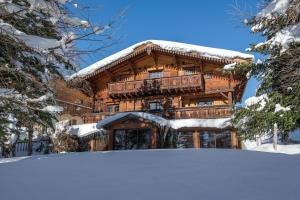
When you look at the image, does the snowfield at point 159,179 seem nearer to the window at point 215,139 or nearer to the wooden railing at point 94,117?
the window at point 215,139

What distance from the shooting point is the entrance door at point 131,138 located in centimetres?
1914

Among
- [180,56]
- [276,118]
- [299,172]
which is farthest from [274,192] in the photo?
[180,56]

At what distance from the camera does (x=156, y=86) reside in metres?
21.0

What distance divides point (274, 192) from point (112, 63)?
63.9 ft

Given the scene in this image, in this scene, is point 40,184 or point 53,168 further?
point 53,168

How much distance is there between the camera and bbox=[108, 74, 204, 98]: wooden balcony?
20.1 m

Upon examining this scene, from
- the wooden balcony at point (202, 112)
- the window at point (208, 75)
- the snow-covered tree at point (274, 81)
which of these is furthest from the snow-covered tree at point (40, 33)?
the window at point (208, 75)

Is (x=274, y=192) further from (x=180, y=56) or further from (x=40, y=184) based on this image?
(x=180, y=56)

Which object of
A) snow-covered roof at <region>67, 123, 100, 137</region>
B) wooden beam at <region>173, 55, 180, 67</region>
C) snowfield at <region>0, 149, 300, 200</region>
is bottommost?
snowfield at <region>0, 149, 300, 200</region>

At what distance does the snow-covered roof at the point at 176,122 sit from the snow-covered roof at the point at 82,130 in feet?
2.80

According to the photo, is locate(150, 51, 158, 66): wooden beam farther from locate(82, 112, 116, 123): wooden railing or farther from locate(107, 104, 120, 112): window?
locate(82, 112, 116, 123): wooden railing

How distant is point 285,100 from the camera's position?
33.9ft

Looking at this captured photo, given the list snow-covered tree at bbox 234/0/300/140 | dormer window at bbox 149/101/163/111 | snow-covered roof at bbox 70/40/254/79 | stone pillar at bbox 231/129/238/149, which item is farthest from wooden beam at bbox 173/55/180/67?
snow-covered tree at bbox 234/0/300/140

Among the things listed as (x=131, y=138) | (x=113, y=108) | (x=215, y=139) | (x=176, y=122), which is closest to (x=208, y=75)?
(x=176, y=122)
